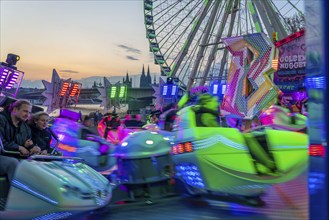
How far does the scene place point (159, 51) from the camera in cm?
2689

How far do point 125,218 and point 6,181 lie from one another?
1172mm

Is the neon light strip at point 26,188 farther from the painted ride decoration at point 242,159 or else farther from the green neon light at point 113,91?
the green neon light at point 113,91

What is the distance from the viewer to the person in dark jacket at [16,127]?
3939 mm

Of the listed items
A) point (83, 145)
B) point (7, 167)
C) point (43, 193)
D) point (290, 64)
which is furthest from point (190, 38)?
point (43, 193)

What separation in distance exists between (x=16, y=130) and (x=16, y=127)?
0.11ft

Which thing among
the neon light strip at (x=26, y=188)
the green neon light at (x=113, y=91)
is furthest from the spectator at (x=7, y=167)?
the green neon light at (x=113, y=91)

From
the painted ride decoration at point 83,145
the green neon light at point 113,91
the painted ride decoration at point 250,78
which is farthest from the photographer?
the green neon light at point 113,91

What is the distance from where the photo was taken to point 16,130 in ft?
13.4

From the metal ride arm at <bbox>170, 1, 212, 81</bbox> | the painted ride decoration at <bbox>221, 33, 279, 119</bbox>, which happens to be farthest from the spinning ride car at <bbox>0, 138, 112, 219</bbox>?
the metal ride arm at <bbox>170, 1, 212, 81</bbox>

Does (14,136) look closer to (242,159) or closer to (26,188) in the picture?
(26,188)

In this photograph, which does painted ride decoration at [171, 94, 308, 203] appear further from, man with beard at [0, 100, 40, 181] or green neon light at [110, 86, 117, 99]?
green neon light at [110, 86, 117, 99]

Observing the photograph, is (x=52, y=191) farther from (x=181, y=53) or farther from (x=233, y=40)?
(x=181, y=53)

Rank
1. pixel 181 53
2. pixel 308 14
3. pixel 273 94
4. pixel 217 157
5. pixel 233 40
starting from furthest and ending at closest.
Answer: pixel 181 53
pixel 233 40
pixel 273 94
pixel 217 157
pixel 308 14

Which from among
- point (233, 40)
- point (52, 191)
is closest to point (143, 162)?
point (52, 191)
